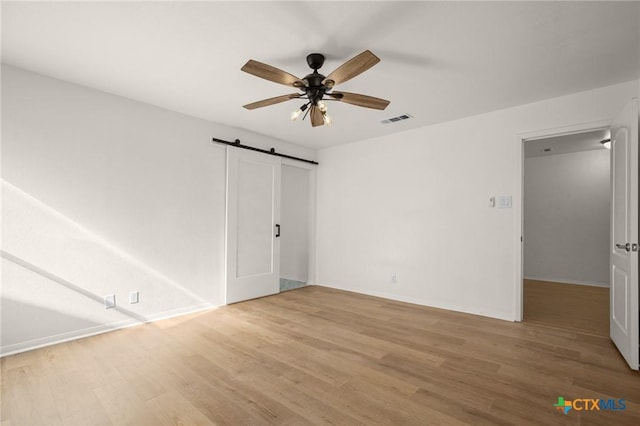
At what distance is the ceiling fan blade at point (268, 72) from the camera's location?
6.87 feet

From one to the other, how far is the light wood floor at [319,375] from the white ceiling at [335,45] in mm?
2537

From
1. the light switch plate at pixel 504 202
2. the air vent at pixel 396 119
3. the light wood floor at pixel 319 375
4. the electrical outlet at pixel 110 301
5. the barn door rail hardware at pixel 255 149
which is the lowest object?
the light wood floor at pixel 319 375

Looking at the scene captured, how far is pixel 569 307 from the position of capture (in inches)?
164

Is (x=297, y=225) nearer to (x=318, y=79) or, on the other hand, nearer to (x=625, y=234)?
(x=318, y=79)

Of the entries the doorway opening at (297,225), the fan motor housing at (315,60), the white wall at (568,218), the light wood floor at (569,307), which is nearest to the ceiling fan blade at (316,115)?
the fan motor housing at (315,60)

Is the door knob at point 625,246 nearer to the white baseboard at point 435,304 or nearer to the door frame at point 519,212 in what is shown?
the door frame at point 519,212

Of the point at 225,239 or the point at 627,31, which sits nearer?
the point at 627,31

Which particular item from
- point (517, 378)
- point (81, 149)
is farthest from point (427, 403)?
point (81, 149)

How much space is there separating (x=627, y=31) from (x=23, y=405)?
4817mm

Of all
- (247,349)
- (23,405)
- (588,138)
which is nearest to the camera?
(23,405)

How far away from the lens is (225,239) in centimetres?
431

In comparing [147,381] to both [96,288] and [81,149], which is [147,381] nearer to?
[96,288]

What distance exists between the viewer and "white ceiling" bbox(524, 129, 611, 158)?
16.2 feet

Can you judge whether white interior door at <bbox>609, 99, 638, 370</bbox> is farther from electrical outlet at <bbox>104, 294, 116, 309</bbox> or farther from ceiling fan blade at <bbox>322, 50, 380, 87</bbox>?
electrical outlet at <bbox>104, 294, 116, 309</bbox>
